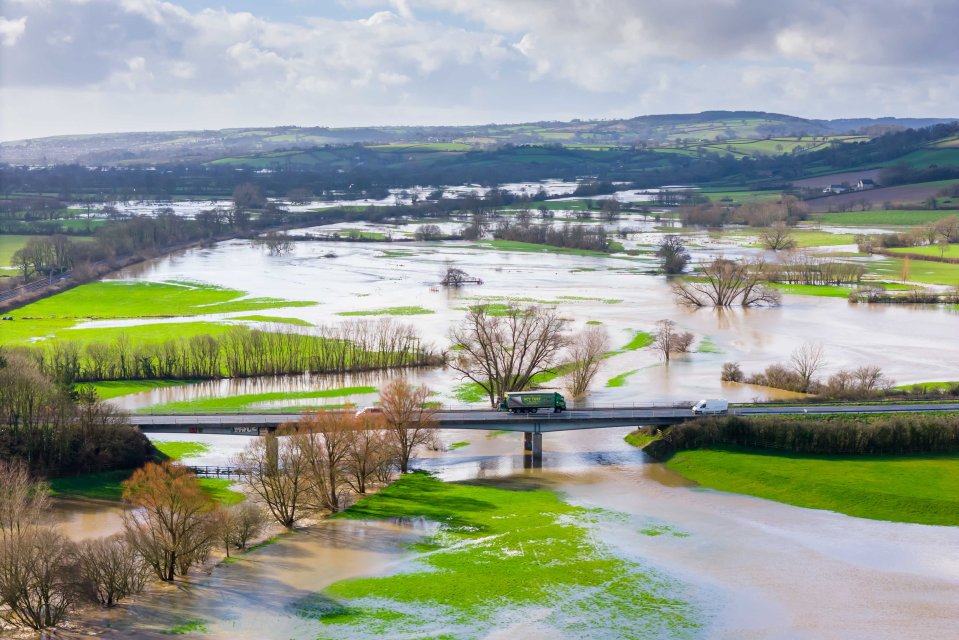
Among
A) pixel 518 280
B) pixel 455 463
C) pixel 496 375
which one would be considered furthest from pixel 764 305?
pixel 455 463

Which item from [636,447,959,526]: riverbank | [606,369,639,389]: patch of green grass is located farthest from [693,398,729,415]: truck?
[606,369,639,389]: patch of green grass

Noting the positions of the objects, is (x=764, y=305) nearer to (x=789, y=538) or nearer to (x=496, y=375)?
(x=496, y=375)

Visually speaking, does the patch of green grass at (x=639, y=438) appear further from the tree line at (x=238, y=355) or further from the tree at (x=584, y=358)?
the tree line at (x=238, y=355)

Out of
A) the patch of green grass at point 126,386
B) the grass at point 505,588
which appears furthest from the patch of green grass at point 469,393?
the grass at point 505,588

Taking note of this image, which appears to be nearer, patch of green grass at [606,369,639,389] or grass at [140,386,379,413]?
grass at [140,386,379,413]

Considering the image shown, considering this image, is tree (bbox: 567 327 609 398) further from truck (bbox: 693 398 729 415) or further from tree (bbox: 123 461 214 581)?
tree (bbox: 123 461 214 581)

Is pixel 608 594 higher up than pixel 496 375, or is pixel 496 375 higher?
pixel 496 375
